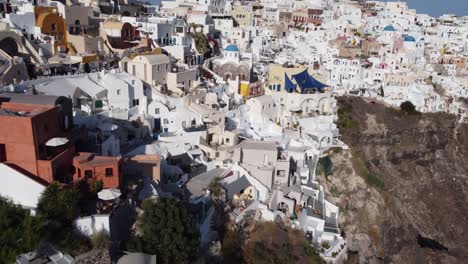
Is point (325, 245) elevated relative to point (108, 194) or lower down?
lower down

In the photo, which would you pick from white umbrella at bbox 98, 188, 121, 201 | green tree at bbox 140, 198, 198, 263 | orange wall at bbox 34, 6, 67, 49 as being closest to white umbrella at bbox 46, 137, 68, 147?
white umbrella at bbox 98, 188, 121, 201

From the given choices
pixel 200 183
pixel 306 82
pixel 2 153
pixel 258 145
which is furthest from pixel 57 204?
pixel 306 82

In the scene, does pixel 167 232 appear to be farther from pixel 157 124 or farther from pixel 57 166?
pixel 157 124

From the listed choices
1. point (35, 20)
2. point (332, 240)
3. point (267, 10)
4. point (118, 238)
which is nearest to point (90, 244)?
point (118, 238)

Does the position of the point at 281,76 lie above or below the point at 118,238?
above

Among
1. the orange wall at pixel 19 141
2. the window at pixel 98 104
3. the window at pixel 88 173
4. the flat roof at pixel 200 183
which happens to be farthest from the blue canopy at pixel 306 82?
the orange wall at pixel 19 141

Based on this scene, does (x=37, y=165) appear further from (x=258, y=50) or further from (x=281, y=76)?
(x=258, y=50)

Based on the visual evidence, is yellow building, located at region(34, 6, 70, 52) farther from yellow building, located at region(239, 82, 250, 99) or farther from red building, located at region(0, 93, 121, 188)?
yellow building, located at region(239, 82, 250, 99)
